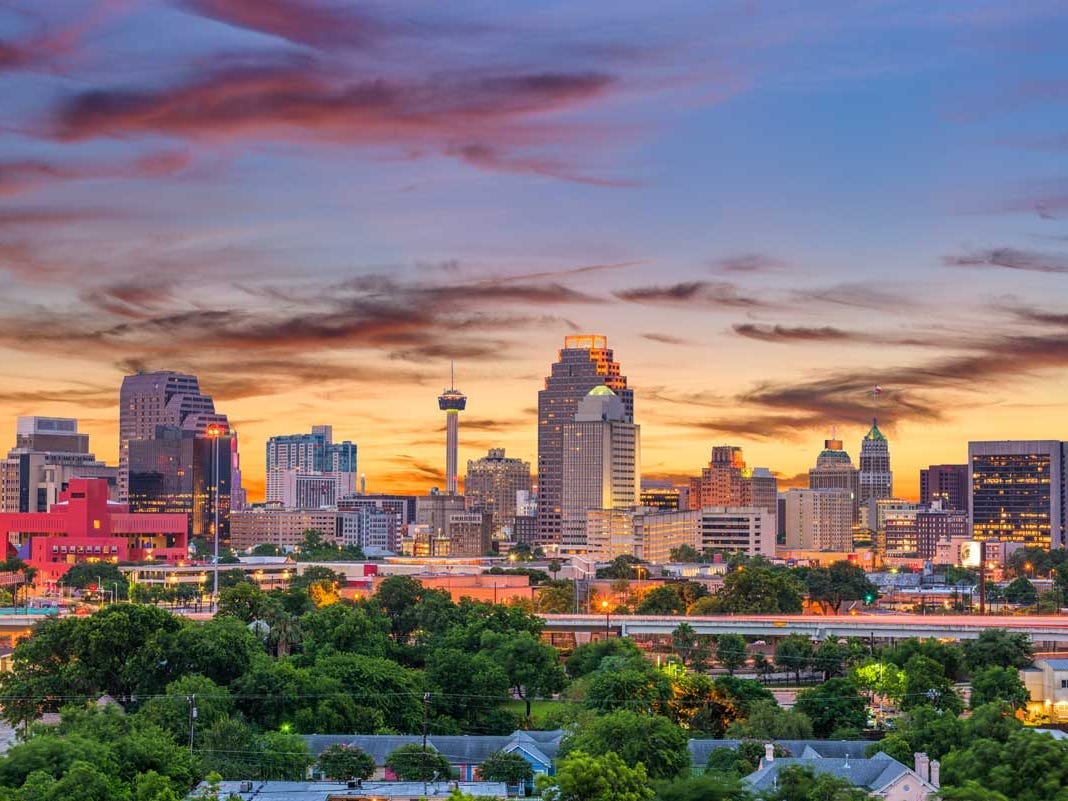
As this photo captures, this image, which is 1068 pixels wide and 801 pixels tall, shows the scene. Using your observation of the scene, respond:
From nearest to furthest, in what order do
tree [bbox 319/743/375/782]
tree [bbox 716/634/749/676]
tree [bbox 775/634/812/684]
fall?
1. tree [bbox 319/743/375/782]
2. tree [bbox 775/634/812/684]
3. tree [bbox 716/634/749/676]

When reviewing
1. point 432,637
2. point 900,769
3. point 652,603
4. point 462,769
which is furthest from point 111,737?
point 652,603

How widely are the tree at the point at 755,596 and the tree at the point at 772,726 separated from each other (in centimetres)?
6060

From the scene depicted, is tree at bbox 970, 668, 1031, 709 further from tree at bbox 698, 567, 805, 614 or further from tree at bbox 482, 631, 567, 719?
tree at bbox 698, 567, 805, 614

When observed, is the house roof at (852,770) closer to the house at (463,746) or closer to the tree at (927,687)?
the house at (463,746)

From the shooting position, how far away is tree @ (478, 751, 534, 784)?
215ft

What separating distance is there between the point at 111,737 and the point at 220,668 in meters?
20.0

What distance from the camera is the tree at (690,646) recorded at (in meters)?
109

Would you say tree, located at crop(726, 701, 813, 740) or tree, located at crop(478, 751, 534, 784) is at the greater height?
tree, located at crop(726, 701, 813, 740)

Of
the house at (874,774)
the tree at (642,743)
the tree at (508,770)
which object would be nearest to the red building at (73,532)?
the tree at (508,770)

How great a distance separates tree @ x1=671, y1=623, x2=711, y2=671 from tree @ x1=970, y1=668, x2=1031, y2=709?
2492 cm

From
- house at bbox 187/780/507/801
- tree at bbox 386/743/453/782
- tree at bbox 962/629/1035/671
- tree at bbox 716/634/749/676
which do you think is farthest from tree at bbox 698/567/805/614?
house at bbox 187/780/507/801

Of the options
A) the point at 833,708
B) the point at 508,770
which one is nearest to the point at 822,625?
the point at 833,708

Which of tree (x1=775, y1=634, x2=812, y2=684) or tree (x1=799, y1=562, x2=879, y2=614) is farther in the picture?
tree (x1=799, y1=562, x2=879, y2=614)

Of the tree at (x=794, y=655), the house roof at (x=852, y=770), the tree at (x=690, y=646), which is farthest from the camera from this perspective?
the tree at (x=690, y=646)
